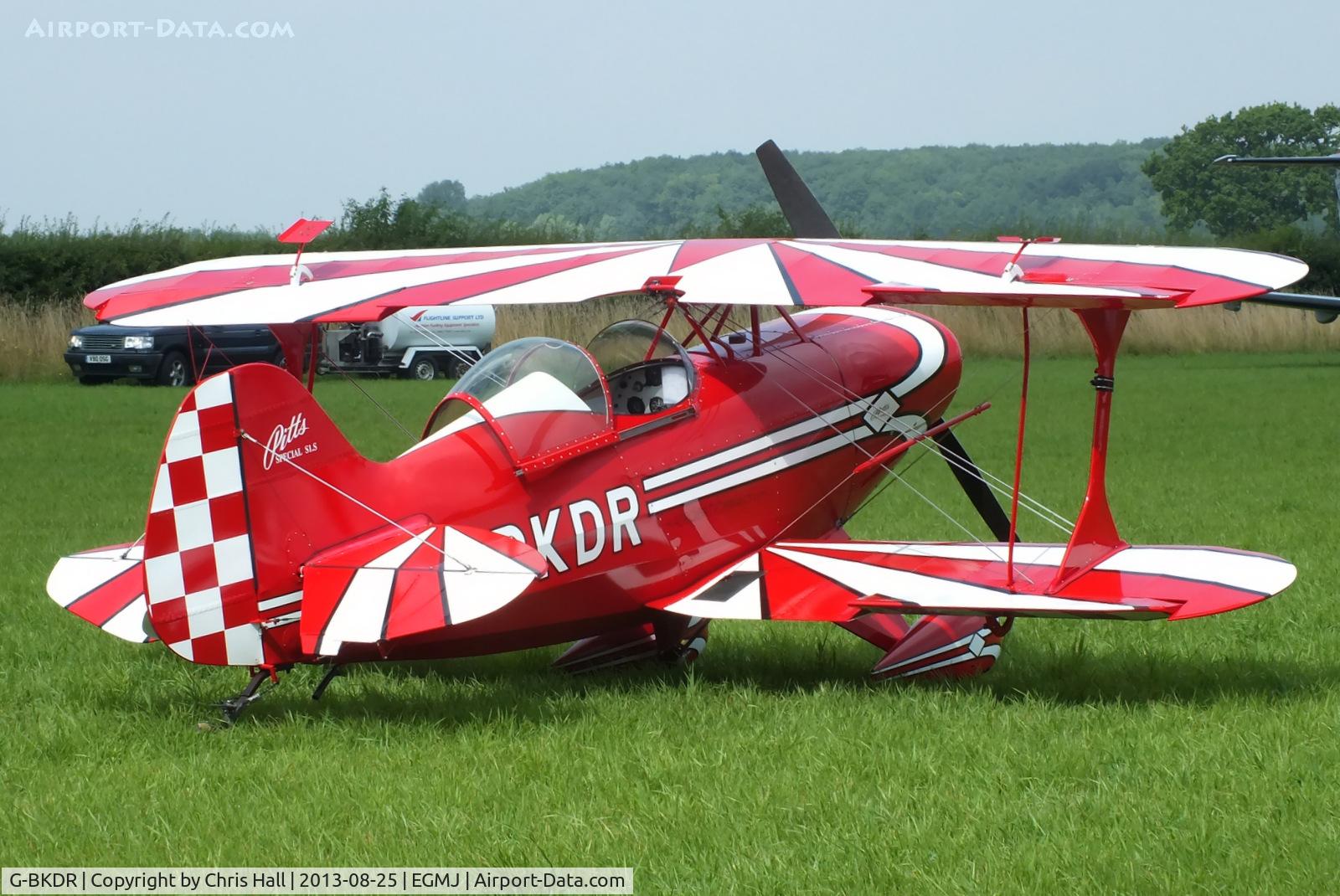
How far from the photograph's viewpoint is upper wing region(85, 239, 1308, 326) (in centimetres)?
645

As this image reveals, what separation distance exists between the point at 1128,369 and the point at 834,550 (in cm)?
2549

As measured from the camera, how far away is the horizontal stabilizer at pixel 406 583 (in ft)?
18.7

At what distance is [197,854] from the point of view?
476 centimetres

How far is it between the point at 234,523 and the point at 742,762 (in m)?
2.23

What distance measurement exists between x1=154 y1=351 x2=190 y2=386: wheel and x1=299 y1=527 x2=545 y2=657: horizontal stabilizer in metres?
25.5

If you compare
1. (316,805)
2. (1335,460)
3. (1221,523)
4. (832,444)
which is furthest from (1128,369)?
(316,805)

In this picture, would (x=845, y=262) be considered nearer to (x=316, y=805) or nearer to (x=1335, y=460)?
(x=316, y=805)

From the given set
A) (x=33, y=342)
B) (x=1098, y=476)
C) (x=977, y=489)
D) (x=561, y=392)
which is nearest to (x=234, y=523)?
(x=561, y=392)

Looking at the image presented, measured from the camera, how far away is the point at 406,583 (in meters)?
5.90

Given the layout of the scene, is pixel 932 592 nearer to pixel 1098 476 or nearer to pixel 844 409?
pixel 1098 476

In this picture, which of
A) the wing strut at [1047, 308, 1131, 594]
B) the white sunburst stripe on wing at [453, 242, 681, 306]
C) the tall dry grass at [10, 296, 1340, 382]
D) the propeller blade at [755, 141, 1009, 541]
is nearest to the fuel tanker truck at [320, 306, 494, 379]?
the tall dry grass at [10, 296, 1340, 382]

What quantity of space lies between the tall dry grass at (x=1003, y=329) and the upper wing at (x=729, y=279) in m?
14.8

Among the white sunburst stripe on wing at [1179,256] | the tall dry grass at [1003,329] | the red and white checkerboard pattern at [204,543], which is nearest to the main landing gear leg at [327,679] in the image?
the red and white checkerboard pattern at [204,543]

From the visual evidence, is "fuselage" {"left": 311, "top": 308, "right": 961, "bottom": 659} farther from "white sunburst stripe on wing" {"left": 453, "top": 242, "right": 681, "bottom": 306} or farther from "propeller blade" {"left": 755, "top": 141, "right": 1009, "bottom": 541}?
"propeller blade" {"left": 755, "top": 141, "right": 1009, "bottom": 541}
